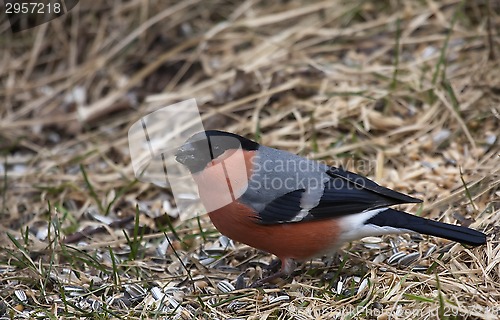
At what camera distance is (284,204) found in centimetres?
339

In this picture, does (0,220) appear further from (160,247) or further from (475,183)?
(475,183)

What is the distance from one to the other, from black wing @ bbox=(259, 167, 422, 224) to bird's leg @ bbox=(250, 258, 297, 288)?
0.80 ft

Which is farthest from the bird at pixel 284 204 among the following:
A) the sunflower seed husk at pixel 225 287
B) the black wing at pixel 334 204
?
the sunflower seed husk at pixel 225 287

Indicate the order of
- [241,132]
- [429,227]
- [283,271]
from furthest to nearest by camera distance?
[241,132], [283,271], [429,227]

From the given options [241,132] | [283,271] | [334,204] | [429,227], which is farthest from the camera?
[241,132]

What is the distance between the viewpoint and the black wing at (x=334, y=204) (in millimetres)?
3348

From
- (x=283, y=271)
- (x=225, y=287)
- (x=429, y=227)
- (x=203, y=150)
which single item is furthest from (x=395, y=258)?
(x=203, y=150)

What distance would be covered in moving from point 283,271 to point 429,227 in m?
0.76

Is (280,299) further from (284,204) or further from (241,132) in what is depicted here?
(241,132)

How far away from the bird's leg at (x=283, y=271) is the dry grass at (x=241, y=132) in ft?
0.25

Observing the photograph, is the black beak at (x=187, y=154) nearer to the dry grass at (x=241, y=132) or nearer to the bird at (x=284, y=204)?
the bird at (x=284, y=204)

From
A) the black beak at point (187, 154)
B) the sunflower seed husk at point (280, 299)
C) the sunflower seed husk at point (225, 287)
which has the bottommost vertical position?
the sunflower seed husk at point (225, 287)

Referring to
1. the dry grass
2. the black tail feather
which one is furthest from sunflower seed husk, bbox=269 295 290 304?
the black tail feather

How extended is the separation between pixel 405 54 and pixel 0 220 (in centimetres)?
322
